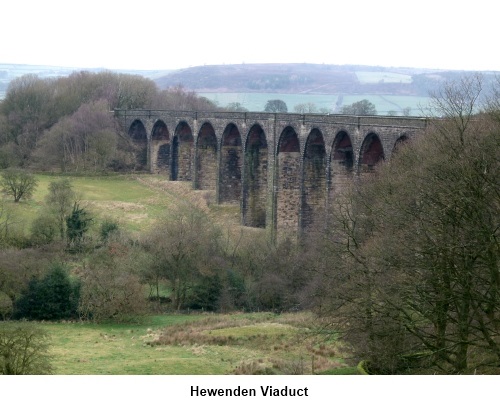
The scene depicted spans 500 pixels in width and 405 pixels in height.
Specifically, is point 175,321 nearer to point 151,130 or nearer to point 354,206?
point 354,206

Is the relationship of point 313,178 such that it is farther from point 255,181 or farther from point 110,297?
point 110,297

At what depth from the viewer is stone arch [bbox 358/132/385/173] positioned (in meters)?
36.0

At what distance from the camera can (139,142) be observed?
218ft

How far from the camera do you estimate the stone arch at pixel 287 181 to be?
144ft

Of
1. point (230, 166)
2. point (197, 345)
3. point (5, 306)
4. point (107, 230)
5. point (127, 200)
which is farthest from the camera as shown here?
point (127, 200)

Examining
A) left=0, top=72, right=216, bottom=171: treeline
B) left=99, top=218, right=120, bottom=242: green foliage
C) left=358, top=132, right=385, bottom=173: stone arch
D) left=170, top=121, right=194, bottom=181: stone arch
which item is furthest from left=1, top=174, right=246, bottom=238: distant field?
left=358, top=132, right=385, bottom=173: stone arch

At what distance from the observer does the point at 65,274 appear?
32.0m

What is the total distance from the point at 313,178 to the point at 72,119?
2723 centimetres

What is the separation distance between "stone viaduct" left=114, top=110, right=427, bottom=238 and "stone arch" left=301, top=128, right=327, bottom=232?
46 millimetres

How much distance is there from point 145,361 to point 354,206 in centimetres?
861

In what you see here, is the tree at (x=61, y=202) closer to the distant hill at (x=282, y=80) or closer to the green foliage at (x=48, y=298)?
the green foliage at (x=48, y=298)

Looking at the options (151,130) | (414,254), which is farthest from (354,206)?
(151,130)

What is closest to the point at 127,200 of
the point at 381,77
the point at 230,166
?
the point at 230,166

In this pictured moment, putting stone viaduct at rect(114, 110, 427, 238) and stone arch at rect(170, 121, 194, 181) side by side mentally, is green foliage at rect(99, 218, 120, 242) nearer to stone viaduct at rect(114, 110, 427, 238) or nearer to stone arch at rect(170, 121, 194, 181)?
stone viaduct at rect(114, 110, 427, 238)
